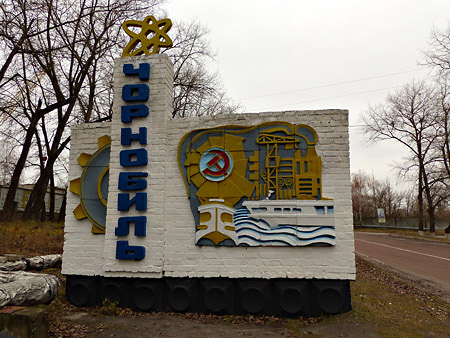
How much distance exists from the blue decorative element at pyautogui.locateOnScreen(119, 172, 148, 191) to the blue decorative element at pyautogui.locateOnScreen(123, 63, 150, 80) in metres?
1.81

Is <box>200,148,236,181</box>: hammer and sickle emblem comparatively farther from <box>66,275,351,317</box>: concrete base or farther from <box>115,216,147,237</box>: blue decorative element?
<box>66,275,351,317</box>: concrete base

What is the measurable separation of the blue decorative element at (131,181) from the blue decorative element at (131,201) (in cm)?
12

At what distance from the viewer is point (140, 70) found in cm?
650

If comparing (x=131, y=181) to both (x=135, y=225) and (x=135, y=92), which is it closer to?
(x=135, y=225)

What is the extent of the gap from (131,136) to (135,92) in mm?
879

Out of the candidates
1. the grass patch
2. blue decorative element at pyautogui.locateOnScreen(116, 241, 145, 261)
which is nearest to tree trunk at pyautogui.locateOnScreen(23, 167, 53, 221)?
blue decorative element at pyautogui.locateOnScreen(116, 241, 145, 261)

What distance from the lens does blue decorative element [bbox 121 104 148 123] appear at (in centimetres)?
635

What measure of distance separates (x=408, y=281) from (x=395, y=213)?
56.4m

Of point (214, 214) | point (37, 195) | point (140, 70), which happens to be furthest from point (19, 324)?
point (37, 195)

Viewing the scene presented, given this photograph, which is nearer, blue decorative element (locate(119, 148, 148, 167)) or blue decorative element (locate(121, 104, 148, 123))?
blue decorative element (locate(119, 148, 148, 167))

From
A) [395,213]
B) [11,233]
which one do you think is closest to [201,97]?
[11,233]

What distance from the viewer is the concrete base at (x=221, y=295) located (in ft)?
18.5

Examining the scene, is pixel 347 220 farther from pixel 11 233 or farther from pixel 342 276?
pixel 11 233

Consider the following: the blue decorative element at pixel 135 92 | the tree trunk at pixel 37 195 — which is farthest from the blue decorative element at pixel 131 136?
the tree trunk at pixel 37 195
